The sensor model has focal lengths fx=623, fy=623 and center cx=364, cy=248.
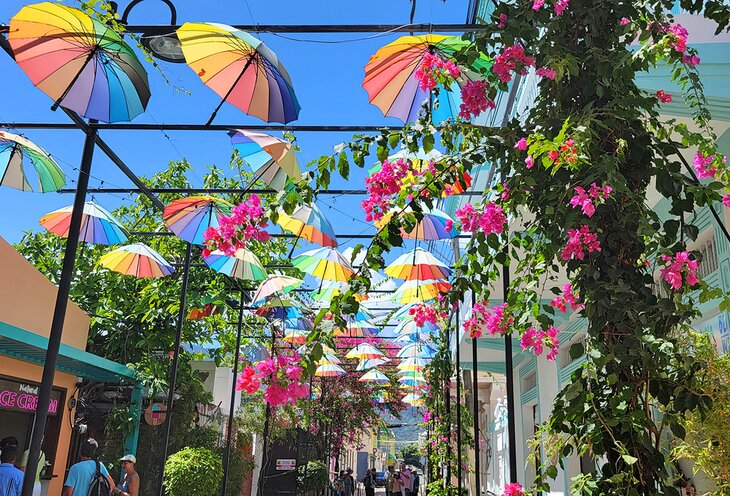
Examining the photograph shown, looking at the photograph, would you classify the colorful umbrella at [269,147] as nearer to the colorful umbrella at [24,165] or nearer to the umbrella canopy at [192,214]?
the umbrella canopy at [192,214]

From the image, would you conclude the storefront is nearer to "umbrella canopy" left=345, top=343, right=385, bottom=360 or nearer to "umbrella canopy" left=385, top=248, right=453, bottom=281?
"umbrella canopy" left=385, top=248, right=453, bottom=281

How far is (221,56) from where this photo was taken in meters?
5.28

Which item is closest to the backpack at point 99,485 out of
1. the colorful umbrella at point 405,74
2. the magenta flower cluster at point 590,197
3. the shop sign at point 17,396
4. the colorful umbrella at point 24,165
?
the shop sign at point 17,396

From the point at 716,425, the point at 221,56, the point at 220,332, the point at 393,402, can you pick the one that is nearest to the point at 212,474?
the point at 220,332

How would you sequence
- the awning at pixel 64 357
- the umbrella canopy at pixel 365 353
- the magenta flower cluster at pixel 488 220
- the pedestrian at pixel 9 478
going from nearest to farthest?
the magenta flower cluster at pixel 488 220 < the pedestrian at pixel 9 478 < the awning at pixel 64 357 < the umbrella canopy at pixel 365 353

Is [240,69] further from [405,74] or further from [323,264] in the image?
[323,264]

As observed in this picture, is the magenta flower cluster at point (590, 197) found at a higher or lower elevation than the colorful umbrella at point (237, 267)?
lower

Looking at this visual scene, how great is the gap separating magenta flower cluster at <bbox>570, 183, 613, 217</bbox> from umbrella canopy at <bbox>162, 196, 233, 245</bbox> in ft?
19.9

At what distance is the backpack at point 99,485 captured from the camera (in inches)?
305

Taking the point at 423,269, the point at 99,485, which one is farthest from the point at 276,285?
the point at 99,485

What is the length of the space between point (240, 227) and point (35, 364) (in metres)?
7.93

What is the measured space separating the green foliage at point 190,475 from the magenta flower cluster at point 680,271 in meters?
9.60

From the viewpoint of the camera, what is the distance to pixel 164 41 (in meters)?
5.28

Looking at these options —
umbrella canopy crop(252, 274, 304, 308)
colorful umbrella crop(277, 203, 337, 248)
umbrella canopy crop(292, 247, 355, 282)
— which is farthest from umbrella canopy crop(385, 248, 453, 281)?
umbrella canopy crop(252, 274, 304, 308)
